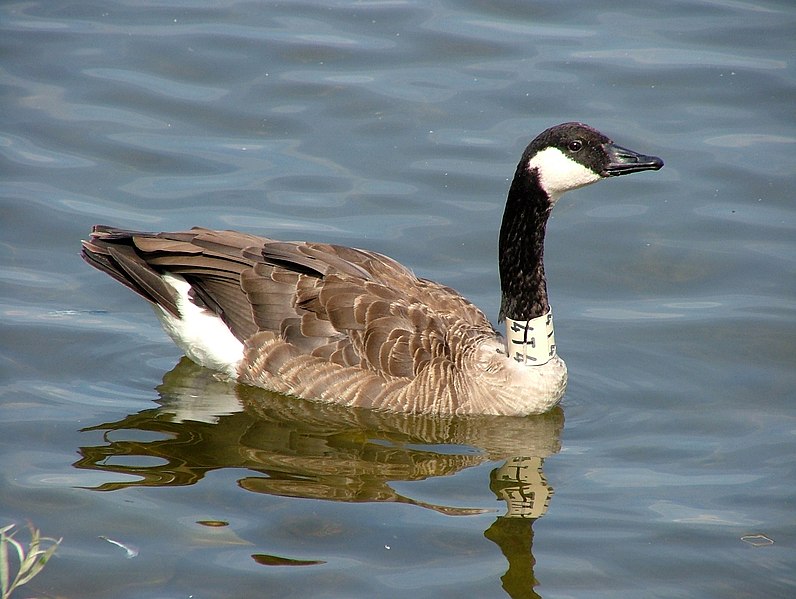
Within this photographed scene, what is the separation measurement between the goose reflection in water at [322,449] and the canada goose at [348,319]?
7.1 inches


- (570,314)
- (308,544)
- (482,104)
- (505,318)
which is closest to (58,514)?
(308,544)

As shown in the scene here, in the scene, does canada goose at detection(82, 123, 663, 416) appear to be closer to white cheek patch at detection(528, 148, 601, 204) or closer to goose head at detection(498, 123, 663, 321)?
goose head at detection(498, 123, 663, 321)

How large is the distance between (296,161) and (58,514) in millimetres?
5408

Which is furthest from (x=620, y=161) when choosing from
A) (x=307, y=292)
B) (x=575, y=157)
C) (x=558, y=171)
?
(x=307, y=292)

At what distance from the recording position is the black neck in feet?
28.5

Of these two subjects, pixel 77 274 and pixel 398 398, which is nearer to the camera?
pixel 398 398

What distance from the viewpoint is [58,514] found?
24.3 feet

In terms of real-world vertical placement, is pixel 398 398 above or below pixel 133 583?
above

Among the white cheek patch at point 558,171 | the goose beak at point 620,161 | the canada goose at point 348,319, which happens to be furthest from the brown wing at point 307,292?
the goose beak at point 620,161

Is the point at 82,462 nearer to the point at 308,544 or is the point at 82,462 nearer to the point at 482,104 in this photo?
the point at 308,544

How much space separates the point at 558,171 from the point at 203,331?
9.48 ft

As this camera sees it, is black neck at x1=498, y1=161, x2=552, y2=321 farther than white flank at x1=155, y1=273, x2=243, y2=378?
No

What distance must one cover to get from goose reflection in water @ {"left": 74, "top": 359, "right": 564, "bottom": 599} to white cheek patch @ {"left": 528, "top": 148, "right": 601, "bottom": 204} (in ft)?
5.58

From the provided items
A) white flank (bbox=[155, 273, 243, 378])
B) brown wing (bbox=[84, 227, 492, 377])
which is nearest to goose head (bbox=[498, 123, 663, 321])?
brown wing (bbox=[84, 227, 492, 377])
